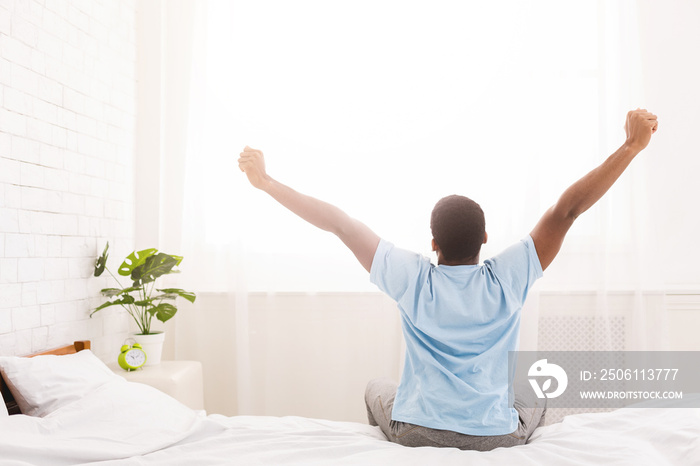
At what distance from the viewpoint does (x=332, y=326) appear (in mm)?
3111

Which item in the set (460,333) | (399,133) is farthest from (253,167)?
(399,133)

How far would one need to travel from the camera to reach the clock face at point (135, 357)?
2561 mm

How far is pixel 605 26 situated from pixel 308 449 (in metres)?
2.72

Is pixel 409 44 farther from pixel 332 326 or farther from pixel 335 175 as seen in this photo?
pixel 332 326

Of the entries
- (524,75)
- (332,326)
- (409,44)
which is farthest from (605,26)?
(332,326)

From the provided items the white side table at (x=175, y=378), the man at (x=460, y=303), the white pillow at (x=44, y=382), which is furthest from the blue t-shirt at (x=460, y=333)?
the white side table at (x=175, y=378)

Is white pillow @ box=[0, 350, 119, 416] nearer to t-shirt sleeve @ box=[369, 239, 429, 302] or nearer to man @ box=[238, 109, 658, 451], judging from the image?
man @ box=[238, 109, 658, 451]

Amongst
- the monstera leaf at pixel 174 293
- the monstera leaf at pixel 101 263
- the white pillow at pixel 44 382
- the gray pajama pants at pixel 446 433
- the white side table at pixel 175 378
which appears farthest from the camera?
the monstera leaf at pixel 174 293

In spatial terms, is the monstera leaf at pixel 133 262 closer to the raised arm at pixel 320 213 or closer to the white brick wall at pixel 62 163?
→ the white brick wall at pixel 62 163

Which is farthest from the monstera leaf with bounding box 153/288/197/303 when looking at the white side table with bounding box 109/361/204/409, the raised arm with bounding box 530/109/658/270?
the raised arm with bounding box 530/109/658/270

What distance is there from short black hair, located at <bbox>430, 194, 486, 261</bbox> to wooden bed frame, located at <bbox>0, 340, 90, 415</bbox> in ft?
4.92

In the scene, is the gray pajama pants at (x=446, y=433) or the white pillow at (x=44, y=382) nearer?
the gray pajama pants at (x=446, y=433)

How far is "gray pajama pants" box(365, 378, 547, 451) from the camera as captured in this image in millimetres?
1588

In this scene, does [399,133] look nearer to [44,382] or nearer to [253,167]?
[253,167]
